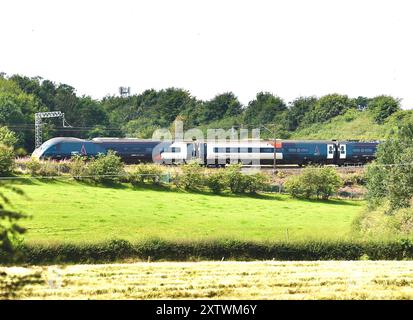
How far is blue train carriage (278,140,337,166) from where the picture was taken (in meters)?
55.2

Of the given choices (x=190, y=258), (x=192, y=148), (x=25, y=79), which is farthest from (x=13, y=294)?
(x=25, y=79)

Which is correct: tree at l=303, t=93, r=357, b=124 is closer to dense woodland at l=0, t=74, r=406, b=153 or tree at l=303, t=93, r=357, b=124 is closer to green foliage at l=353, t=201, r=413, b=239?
dense woodland at l=0, t=74, r=406, b=153

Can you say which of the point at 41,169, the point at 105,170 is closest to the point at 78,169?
the point at 105,170

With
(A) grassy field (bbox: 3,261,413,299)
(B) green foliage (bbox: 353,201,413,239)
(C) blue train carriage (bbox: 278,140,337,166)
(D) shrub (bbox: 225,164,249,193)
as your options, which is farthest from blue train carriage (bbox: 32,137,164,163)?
(A) grassy field (bbox: 3,261,413,299)

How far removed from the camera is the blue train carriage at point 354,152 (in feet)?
188

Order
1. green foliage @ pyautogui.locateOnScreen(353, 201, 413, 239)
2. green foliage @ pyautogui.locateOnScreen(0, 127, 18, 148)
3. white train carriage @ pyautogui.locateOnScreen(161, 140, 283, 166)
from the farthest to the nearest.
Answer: white train carriage @ pyautogui.locateOnScreen(161, 140, 283, 166) → green foliage @ pyautogui.locateOnScreen(0, 127, 18, 148) → green foliage @ pyautogui.locateOnScreen(353, 201, 413, 239)

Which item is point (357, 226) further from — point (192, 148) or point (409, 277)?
point (192, 148)

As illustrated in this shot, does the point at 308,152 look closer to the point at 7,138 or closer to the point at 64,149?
the point at 64,149

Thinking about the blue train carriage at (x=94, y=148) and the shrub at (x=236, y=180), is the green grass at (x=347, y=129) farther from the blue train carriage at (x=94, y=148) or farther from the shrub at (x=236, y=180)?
the shrub at (x=236, y=180)

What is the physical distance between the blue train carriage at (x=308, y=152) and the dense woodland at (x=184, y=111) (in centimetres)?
1468

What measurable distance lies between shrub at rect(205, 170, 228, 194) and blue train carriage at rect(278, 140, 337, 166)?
9767 mm

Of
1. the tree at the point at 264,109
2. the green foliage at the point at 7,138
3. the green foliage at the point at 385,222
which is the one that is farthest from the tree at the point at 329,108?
the green foliage at the point at 385,222

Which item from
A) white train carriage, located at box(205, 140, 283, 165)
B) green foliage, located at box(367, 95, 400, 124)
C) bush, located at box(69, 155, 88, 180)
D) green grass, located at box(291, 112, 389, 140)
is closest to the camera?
bush, located at box(69, 155, 88, 180)

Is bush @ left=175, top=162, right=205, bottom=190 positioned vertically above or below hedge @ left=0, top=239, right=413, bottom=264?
above
